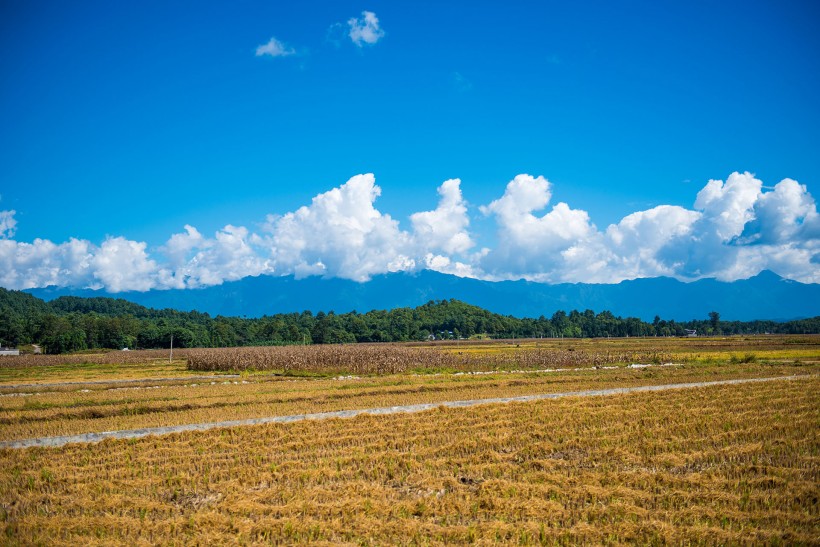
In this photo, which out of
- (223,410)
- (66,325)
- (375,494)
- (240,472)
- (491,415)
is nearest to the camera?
(375,494)

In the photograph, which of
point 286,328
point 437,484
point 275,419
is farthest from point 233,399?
point 286,328

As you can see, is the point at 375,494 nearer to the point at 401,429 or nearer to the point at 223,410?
the point at 401,429

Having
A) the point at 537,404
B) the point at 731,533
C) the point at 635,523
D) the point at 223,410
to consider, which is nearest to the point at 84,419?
the point at 223,410

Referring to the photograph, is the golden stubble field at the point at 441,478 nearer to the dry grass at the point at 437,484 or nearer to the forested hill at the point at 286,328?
the dry grass at the point at 437,484

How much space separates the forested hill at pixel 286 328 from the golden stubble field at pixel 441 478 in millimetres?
A: 80855

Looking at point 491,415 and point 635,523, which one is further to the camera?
point 491,415

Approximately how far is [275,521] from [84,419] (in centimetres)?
1432

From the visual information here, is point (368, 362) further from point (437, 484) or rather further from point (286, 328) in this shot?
point (286, 328)

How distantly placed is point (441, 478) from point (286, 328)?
418 feet

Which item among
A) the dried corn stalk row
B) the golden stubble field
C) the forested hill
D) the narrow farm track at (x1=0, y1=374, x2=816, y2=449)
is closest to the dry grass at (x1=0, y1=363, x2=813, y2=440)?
the golden stubble field

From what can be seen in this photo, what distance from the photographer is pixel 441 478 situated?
10141 millimetres

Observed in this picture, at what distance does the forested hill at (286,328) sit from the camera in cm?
10244

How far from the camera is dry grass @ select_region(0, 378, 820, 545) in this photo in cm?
778

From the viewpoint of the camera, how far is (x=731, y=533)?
7.47 meters
